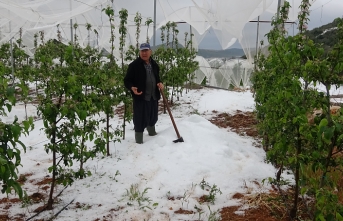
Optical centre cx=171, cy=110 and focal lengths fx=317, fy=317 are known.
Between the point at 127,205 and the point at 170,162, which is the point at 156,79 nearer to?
the point at 170,162

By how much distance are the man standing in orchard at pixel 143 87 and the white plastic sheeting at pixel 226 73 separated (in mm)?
7041

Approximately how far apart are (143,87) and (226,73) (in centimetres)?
867

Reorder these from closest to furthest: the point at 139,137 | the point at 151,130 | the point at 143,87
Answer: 1. the point at 143,87
2. the point at 139,137
3. the point at 151,130

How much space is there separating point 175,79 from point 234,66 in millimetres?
5038

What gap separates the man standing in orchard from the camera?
4.86 m

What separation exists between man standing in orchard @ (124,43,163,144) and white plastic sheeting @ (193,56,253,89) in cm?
704

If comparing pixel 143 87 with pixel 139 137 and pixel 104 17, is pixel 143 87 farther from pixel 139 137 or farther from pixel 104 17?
pixel 104 17

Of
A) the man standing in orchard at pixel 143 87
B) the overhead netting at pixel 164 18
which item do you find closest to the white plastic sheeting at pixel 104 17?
the overhead netting at pixel 164 18

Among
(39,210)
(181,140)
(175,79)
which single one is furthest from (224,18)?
(39,210)

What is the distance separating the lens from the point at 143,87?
494 cm

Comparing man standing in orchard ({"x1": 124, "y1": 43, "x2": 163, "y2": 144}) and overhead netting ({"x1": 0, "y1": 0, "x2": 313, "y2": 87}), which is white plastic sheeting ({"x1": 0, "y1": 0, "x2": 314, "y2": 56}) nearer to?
overhead netting ({"x1": 0, "y1": 0, "x2": 313, "y2": 87})

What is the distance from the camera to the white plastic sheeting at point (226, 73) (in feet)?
40.4

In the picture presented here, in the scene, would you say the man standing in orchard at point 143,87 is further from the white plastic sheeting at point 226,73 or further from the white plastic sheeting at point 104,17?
the white plastic sheeting at point 226,73

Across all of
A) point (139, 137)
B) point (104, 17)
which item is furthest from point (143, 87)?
→ point (104, 17)
